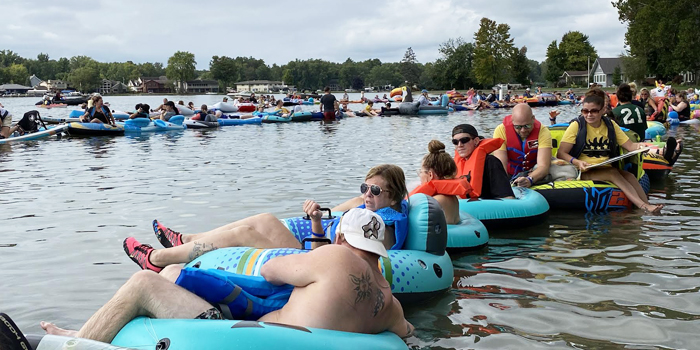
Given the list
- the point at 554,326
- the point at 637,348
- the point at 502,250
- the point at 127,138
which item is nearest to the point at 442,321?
the point at 554,326

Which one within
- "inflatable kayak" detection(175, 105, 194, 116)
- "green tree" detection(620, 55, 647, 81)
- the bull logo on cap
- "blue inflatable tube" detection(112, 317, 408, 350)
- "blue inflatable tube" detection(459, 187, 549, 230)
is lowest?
"blue inflatable tube" detection(459, 187, 549, 230)

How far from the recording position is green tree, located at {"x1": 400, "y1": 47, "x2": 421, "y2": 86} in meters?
152

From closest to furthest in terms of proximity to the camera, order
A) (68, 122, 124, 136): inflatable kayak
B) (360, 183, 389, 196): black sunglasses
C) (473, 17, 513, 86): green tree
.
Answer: (360, 183, 389, 196): black sunglasses < (68, 122, 124, 136): inflatable kayak < (473, 17, 513, 86): green tree

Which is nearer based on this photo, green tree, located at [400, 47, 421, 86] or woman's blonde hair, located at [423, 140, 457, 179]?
woman's blonde hair, located at [423, 140, 457, 179]

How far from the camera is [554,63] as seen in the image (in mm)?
104625

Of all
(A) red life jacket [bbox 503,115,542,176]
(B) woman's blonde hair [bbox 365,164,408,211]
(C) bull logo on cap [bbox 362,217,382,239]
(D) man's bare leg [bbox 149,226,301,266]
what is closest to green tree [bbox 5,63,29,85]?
(A) red life jacket [bbox 503,115,542,176]

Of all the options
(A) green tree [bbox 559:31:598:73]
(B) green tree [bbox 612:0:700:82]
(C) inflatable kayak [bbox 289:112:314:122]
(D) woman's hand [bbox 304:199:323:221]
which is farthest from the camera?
(A) green tree [bbox 559:31:598:73]

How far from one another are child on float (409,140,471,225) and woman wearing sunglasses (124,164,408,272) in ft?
3.80

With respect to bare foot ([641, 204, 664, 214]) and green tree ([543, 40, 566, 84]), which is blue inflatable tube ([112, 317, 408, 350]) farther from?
green tree ([543, 40, 566, 84])

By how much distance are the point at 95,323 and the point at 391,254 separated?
2.61m

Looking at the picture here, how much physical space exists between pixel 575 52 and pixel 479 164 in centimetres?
10499

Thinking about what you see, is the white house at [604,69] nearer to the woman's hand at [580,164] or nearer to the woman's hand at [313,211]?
the woman's hand at [580,164]

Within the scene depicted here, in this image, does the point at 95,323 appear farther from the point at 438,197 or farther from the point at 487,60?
the point at 487,60

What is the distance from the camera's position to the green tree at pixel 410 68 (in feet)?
500
